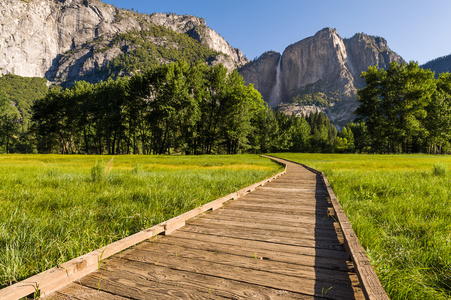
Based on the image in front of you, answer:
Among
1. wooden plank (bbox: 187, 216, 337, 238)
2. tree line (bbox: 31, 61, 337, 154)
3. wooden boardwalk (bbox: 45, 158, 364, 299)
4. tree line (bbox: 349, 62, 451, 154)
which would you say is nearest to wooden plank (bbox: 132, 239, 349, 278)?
wooden boardwalk (bbox: 45, 158, 364, 299)

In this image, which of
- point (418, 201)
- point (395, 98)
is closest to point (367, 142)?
point (395, 98)

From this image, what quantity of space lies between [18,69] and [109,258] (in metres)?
261

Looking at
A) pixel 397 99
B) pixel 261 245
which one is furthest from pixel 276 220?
pixel 397 99

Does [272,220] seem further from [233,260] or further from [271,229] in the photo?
[233,260]

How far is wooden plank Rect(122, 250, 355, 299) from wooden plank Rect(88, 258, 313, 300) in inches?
2.4

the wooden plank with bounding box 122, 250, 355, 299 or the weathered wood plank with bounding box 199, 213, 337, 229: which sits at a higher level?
the wooden plank with bounding box 122, 250, 355, 299

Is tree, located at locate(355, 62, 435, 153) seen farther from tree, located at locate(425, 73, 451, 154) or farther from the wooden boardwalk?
the wooden boardwalk

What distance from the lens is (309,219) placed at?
4.04 m

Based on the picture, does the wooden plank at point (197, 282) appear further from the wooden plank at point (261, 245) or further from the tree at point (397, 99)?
the tree at point (397, 99)

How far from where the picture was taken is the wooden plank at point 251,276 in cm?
181

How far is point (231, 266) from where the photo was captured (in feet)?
7.27

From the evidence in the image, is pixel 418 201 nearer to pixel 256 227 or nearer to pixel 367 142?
pixel 256 227

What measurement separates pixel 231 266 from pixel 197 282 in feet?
1.45

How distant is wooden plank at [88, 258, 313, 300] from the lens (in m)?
1.73
